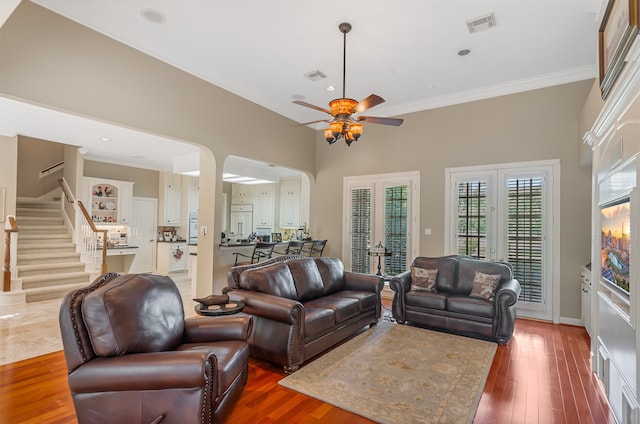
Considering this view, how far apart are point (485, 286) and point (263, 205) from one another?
7257mm

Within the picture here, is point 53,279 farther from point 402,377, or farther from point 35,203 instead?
point 402,377

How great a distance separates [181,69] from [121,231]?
19.4 feet

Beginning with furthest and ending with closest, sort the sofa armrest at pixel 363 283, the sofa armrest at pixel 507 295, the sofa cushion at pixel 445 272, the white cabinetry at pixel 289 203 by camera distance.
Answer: the white cabinetry at pixel 289 203, the sofa cushion at pixel 445 272, the sofa armrest at pixel 363 283, the sofa armrest at pixel 507 295

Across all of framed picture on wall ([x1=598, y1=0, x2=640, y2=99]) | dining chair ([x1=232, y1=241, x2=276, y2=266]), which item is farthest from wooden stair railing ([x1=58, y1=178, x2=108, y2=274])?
framed picture on wall ([x1=598, y1=0, x2=640, y2=99])

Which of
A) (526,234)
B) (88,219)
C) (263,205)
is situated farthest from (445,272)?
(88,219)

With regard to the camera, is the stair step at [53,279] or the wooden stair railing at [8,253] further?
the stair step at [53,279]

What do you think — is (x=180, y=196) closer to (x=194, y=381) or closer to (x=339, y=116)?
(x=339, y=116)

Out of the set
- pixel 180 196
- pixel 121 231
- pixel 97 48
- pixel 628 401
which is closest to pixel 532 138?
pixel 628 401

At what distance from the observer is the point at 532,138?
5.20 m

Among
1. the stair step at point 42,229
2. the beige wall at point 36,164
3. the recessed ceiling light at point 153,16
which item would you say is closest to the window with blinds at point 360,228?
the recessed ceiling light at point 153,16

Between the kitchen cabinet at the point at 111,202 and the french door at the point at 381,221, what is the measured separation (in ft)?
19.1

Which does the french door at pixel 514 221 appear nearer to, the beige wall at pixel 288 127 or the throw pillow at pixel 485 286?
the beige wall at pixel 288 127

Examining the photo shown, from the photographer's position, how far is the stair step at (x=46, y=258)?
648 cm

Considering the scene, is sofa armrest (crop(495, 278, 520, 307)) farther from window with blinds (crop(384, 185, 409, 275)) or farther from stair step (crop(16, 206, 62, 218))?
stair step (crop(16, 206, 62, 218))
